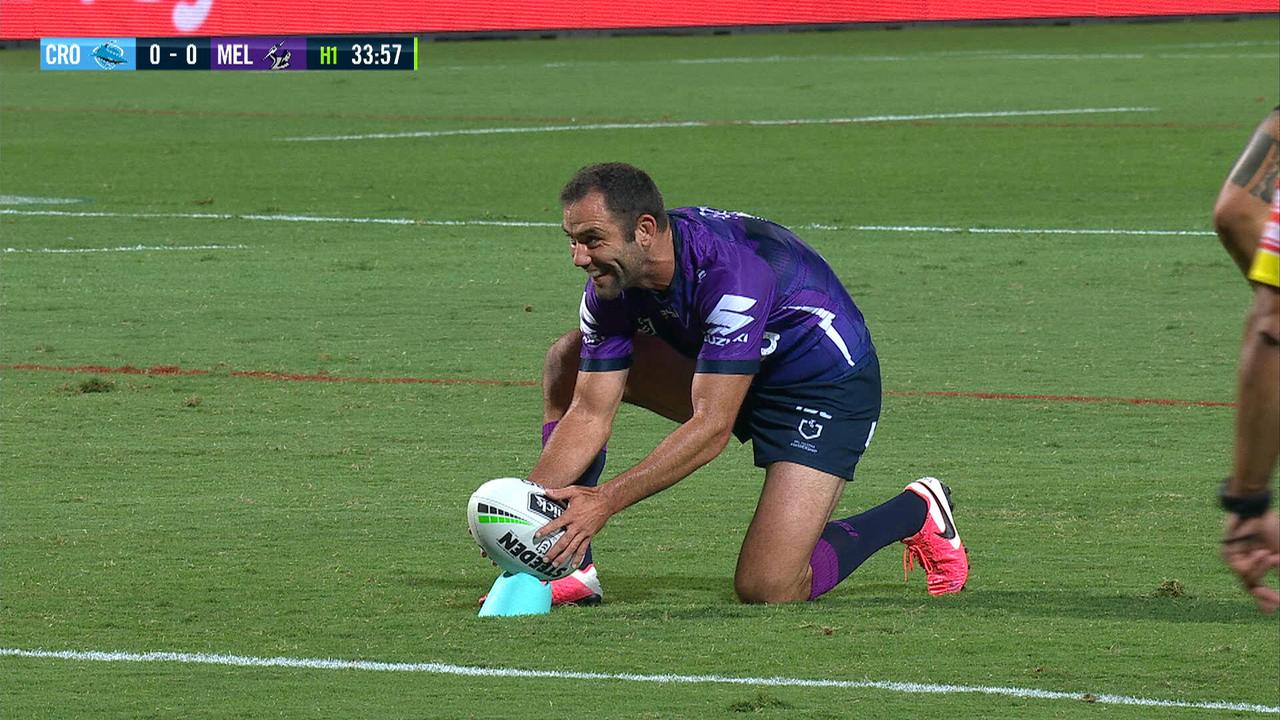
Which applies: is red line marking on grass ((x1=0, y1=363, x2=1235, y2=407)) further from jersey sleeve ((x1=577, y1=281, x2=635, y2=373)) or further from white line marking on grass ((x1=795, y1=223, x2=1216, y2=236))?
white line marking on grass ((x1=795, y1=223, x2=1216, y2=236))

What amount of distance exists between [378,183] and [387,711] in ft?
47.5

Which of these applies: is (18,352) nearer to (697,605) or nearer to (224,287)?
(224,287)

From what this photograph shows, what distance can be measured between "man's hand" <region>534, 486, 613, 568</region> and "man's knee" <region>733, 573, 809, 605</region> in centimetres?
67

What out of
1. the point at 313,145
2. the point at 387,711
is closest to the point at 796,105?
the point at 313,145

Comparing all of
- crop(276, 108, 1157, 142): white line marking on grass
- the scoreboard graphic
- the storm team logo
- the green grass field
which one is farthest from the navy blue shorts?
the scoreboard graphic

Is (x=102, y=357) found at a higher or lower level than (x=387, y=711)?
lower

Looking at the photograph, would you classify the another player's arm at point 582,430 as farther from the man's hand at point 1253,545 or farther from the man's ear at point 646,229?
the man's hand at point 1253,545

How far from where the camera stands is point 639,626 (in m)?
6.22

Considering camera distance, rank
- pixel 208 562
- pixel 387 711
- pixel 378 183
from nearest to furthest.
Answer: pixel 387 711 → pixel 208 562 → pixel 378 183

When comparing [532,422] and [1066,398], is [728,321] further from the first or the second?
[1066,398]

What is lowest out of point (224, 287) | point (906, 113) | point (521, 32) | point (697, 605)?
point (521, 32)

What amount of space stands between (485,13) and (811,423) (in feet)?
97.7

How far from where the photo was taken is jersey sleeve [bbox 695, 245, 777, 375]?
6312 mm

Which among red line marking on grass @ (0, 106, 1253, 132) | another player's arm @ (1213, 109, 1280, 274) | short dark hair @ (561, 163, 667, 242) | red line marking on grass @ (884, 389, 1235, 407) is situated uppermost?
another player's arm @ (1213, 109, 1280, 274)
